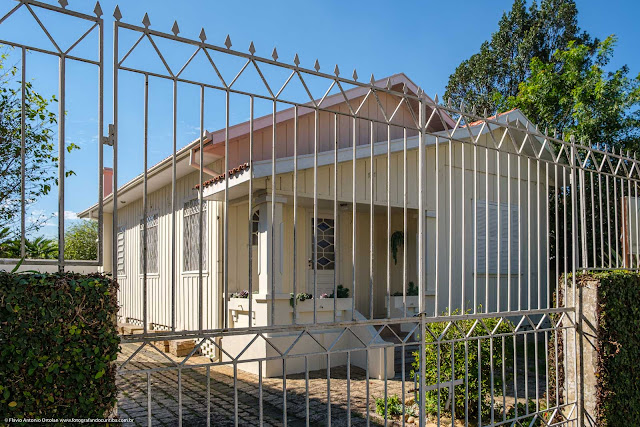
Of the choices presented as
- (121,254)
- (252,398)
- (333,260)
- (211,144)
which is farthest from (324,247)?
(121,254)

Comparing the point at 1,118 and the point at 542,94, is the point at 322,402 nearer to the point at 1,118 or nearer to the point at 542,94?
the point at 1,118

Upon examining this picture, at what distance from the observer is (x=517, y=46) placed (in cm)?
2205

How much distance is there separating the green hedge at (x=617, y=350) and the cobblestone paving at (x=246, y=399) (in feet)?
7.94

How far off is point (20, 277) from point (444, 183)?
31.7ft

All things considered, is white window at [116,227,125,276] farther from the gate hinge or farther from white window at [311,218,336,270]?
the gate hinge

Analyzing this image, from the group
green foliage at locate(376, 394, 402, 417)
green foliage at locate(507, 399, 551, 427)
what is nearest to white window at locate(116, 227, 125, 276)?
green foliage at locate(376, 394, 402, 417)

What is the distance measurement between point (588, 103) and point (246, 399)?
12.8 m

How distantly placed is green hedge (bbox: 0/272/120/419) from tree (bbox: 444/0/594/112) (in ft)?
68.4

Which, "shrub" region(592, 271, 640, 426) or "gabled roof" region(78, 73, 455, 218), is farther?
"gabled roof" region(78, 73, 455, 218)

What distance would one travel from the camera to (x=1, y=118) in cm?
738

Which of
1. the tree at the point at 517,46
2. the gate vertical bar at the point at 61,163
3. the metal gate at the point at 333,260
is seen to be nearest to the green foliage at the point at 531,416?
the metal gate at the point at 333,260

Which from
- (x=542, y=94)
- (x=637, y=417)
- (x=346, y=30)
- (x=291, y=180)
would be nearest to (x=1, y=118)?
(x=291, y=180)

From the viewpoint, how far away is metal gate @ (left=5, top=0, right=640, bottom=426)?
3.38 m

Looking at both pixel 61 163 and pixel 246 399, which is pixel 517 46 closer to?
pixel 246 399
